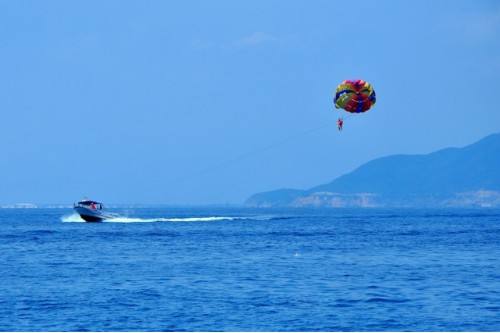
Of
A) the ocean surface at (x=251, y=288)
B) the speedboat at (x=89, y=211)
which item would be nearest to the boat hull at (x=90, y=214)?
the speedboat at (x=89, y=211)

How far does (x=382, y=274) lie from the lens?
149ft

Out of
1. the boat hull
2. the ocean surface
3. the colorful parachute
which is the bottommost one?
the ocean surface

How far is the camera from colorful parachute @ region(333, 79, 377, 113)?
7506 centimetres

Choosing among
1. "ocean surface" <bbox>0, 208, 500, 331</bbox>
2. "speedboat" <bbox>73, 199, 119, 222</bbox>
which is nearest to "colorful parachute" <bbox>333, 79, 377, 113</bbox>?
"ocean surface" <bbox>0, 208, 500, 331</bbox>

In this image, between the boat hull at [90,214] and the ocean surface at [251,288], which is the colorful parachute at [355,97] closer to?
the ocean surface at [251,288]

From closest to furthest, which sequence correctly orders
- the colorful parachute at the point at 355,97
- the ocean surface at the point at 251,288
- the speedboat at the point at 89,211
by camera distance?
the ocean surface at the point at 251,288, the colorful parachute at the point at 355,97, the speedboat at the point at 89,211

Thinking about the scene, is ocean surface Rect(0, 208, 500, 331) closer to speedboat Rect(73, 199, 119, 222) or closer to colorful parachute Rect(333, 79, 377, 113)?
colorful parachute Rect(333, 79, 377, 113)

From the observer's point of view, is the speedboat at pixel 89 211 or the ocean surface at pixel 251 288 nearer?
the ocean surface at pixel 251 288

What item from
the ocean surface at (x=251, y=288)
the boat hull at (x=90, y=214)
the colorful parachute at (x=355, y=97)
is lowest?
the ocean surface at (x=251, y=288)

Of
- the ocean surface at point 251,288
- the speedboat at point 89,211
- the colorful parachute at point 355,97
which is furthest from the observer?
the speedboat at point 89,211

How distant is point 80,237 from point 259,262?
33.3 metres

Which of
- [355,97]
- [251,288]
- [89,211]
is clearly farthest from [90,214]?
[251,288]

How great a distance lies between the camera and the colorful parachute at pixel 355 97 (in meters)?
75.1

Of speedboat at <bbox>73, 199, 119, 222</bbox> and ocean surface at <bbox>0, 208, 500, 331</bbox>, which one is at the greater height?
speedboat at <bbox>73, 199, 119, 222</bbox>
